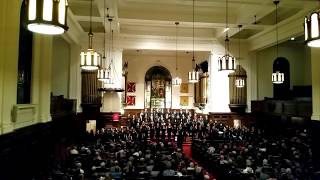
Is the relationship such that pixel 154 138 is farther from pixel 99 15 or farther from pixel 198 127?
pixel 99 15

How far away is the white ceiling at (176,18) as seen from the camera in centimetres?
1397

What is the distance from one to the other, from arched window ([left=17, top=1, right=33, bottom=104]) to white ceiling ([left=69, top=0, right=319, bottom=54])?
406 cm

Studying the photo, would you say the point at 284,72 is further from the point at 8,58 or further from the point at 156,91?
the point at 8,58

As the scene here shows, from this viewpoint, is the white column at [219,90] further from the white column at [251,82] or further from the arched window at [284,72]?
the arched window at [284,72]

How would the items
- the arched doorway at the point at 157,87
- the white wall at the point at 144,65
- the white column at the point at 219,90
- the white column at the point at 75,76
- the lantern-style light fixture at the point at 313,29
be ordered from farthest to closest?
the arched doorway at the point at 157,87 → the white wall at the point at 144,65 → the white column at the point at 219,90 → the white column at the point at 75,76 → the lantern-style light fixture at the point at 313,29

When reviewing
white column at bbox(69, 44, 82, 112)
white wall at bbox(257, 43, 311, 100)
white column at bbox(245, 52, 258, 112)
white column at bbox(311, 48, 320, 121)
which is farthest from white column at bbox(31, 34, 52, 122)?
white wall at bbox(257, 43, 311, 100)

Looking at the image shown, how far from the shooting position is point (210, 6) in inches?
618

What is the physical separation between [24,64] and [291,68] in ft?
61.5

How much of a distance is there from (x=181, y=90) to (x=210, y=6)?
1430 cm

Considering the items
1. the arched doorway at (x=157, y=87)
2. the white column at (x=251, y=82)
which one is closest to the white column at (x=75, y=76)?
the arched doorway at (x=157, y=87)

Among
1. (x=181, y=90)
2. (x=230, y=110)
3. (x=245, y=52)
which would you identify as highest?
(x=245, y=52)

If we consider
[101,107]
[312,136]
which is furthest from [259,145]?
[101,107]

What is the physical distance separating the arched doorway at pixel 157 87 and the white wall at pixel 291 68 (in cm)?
978

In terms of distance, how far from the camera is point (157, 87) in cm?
2905
